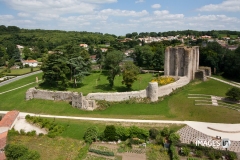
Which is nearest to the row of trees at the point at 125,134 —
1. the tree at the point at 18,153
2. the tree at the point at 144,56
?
the tree at the point at 18,153

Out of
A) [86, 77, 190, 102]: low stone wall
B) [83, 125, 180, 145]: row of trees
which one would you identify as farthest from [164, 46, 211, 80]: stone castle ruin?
[83, 125, 180, 145]: row of trees

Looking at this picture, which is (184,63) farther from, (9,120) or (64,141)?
(9,120)

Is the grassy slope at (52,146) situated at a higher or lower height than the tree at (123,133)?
lower

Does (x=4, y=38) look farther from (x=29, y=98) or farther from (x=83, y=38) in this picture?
(x=29, y=98)

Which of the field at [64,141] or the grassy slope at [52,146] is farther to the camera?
the field at [64,141]

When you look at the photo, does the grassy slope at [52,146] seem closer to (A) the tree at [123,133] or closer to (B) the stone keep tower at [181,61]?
(A) the tree at [123,133]

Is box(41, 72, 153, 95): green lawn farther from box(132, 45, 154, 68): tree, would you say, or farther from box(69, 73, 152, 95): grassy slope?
box(132, 45, 154, 68): tree
